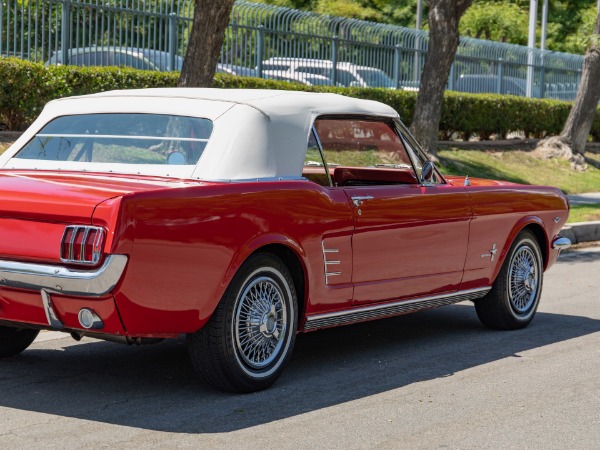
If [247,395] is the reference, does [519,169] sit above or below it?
below

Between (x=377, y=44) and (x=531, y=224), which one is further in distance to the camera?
(x=377, y=44)

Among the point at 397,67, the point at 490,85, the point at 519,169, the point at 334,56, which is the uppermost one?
the point at 334,56

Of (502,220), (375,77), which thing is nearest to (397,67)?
(375,77)

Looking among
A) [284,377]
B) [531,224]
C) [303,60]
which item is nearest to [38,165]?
[284,377]

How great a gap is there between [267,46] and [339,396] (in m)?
16.2

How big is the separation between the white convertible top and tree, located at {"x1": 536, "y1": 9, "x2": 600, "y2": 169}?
20.0 metres

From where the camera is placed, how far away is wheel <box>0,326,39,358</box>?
6.87m

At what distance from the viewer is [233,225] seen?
5.89 meters

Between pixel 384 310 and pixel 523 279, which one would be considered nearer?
pixel 384 310

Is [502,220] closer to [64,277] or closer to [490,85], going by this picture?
[64,277]

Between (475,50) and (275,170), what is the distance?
2318 cm

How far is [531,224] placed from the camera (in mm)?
8562

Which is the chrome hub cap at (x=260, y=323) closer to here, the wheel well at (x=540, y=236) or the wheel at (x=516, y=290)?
the wheel at (x=516, y=290)

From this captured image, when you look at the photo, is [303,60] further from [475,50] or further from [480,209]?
[480,209]
